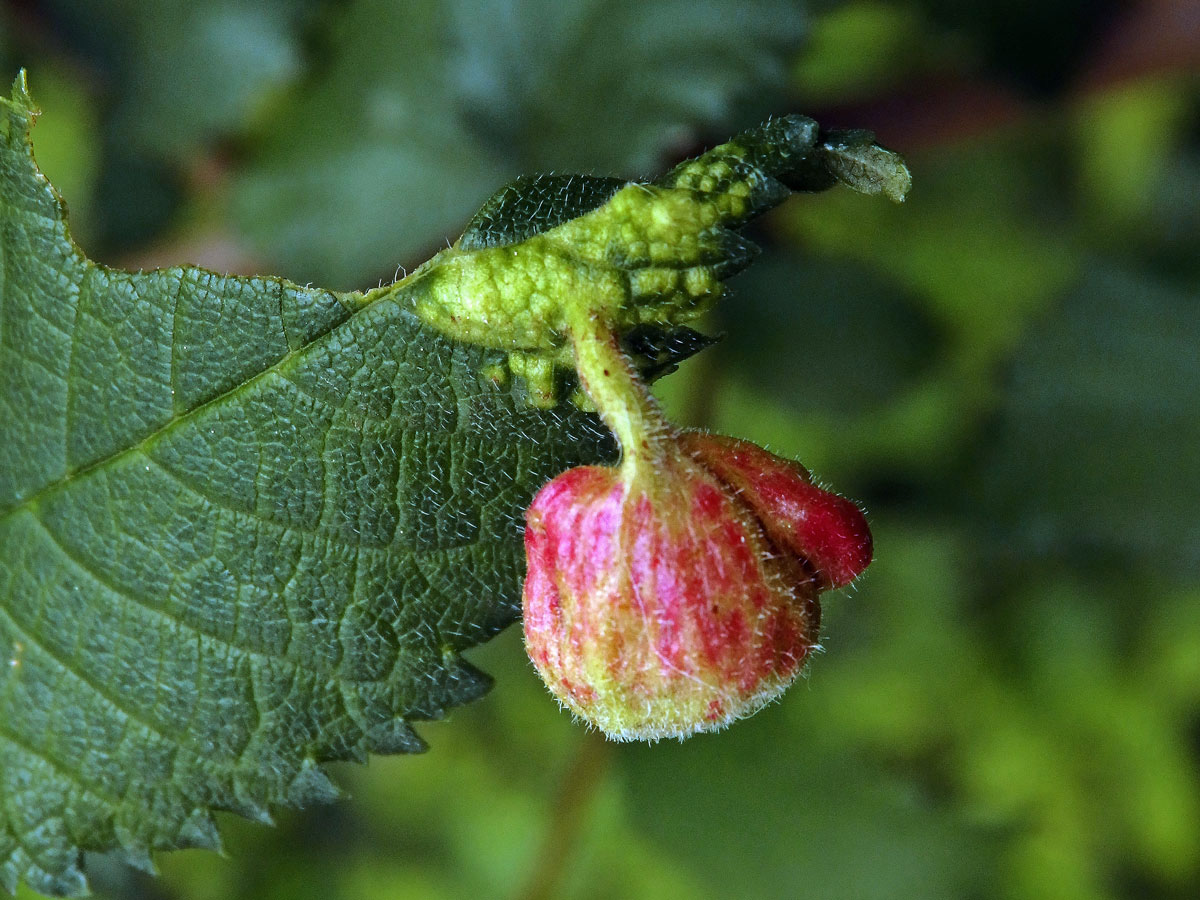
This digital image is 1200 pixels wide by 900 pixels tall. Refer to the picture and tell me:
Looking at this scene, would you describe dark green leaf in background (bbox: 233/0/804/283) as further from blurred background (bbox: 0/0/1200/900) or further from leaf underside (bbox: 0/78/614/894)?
leaf underside (bbox: 0/78/614/894)

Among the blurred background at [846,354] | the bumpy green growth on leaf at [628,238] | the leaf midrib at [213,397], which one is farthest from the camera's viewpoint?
the blurred background at [846,354]

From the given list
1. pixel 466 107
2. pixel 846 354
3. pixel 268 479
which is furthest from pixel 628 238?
pixel 846 354

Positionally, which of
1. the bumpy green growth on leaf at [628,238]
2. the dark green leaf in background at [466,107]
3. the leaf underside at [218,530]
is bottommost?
the leaf underside at [218,530]

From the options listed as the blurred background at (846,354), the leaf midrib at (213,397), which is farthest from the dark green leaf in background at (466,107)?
the leaf midrib at (213,397)

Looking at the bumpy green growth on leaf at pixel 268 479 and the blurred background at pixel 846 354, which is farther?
the blurred background at pixel 846 354

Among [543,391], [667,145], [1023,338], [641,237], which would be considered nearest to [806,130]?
[641,237]

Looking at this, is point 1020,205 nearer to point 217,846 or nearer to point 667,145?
point 667,145

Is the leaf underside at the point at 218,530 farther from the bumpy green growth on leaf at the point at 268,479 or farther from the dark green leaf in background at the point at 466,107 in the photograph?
the dark green leaf in background at the point at 466,107

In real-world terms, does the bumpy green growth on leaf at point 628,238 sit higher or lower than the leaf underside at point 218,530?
higher

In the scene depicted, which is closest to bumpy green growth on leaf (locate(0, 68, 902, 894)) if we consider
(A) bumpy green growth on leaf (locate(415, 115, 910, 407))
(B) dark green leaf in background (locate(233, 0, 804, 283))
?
(A) bumpy green growth on leaf (locate(415, 115, 910, 407))
